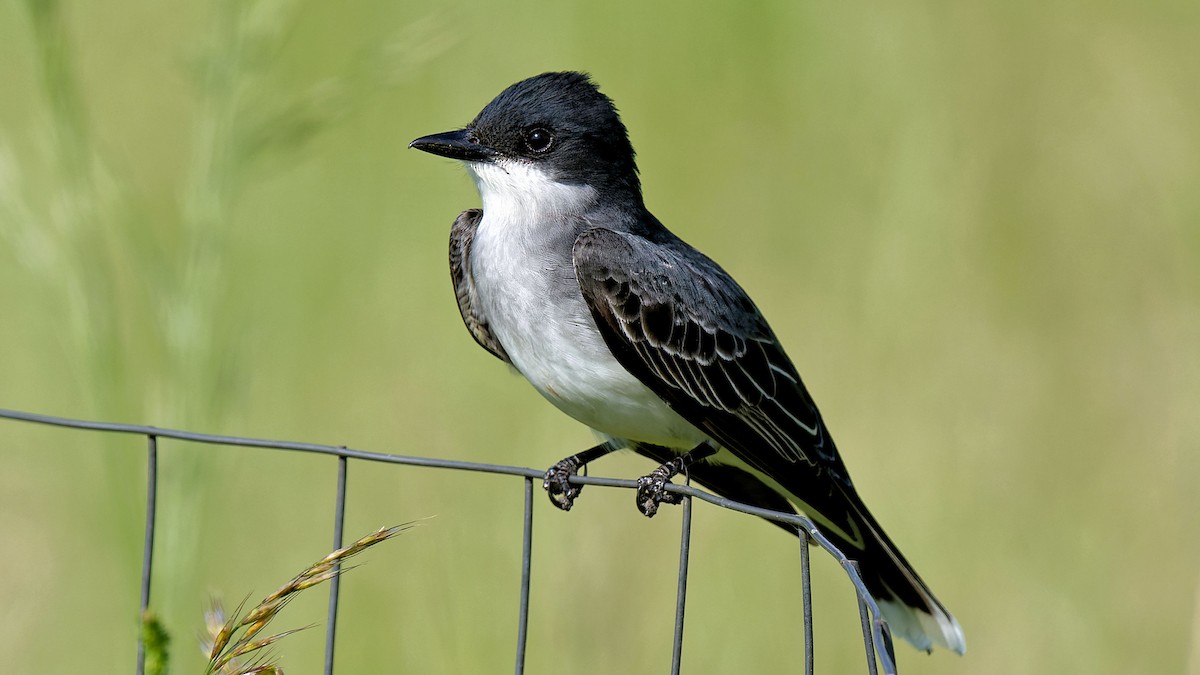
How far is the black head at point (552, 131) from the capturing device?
14.3 feet

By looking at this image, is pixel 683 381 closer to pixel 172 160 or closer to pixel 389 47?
pixel 389 47

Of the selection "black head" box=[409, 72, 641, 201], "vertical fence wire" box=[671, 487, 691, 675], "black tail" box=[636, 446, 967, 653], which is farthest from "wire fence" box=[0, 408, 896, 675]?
"black head" box=[409, 72, 641, 201]

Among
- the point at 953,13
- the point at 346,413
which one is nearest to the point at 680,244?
the point at 346,413

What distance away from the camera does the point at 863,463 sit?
5.73m

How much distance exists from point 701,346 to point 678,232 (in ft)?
8.13

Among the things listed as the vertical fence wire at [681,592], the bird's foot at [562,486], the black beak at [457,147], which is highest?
the black beak at [457,147]

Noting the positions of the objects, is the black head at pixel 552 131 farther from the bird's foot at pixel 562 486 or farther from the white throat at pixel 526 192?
the bird's foot at pixel 562 486

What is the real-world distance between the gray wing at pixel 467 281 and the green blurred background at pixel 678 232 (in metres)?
0.57

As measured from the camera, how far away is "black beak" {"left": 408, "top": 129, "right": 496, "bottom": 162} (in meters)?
4.22

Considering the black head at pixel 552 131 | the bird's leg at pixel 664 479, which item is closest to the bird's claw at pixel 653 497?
the bird's leg at pixel 664 479

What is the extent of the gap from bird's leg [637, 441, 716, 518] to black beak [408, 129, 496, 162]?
3.52 ft

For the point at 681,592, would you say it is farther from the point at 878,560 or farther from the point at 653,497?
the point at 878,560

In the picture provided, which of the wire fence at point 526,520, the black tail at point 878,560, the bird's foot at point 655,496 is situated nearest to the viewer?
the wire fence at point 526,520

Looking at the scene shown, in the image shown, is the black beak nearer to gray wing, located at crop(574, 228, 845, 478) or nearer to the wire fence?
gray wing, located at crop(574, 228, 845, 478)
